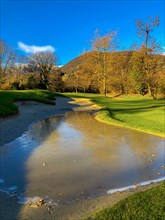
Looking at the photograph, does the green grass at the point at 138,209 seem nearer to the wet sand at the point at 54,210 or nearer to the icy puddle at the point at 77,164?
the wet sand at the point at 54,210

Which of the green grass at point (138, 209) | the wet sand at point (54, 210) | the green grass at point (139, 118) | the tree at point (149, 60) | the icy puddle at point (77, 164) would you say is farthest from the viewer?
the tree at point (149, 60)

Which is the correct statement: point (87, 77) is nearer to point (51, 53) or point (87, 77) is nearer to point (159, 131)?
point (51, 53)

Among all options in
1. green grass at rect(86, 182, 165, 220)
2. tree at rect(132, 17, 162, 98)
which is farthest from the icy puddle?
tree at rect(132, 17, 162, 98)

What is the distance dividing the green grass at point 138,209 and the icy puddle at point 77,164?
902 millimetres

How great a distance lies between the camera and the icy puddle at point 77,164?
553 cm

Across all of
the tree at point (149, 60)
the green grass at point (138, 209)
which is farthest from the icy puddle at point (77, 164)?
the tree at point (149, 60)

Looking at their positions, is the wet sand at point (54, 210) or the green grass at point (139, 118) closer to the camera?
the wet sand at point (54, 210)

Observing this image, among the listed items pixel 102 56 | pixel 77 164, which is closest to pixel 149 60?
pixel 102 56

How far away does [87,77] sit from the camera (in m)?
63.2

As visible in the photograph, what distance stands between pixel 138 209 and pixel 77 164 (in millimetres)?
3302

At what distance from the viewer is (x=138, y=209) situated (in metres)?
4.12

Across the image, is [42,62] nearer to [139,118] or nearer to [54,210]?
[139,118]

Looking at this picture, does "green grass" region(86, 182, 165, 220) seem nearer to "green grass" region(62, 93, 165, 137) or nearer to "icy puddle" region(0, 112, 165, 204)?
"icy puddle" region(0, 112, 165, 204)

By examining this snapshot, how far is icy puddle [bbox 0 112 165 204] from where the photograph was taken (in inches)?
218
